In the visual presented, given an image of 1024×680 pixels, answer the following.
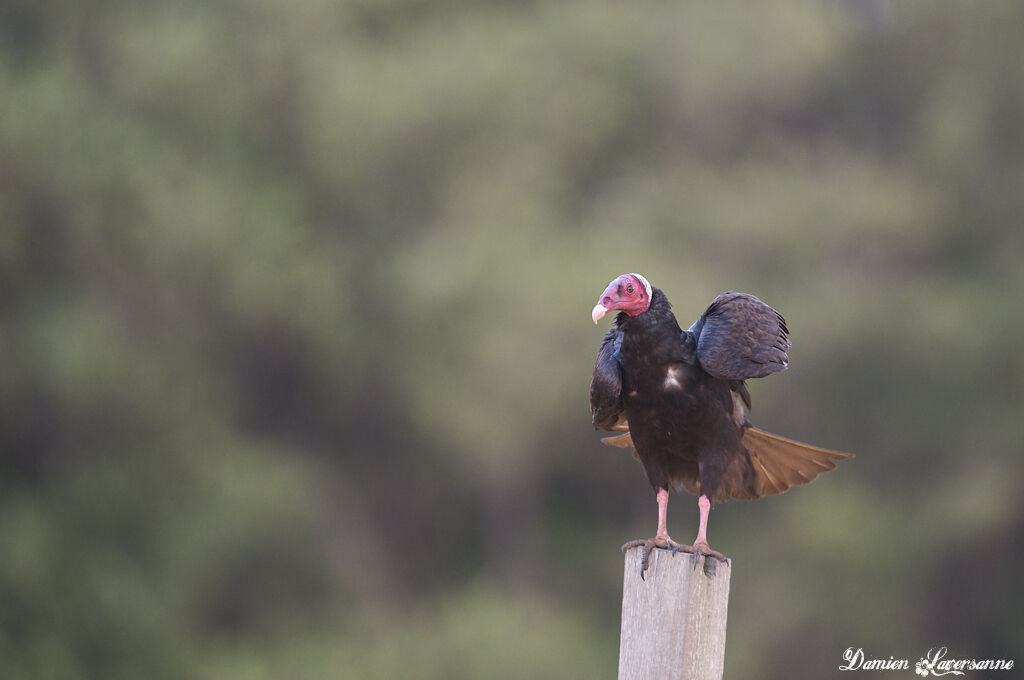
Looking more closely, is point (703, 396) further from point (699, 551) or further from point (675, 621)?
point (675, 621)

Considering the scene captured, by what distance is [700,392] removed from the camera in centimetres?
271

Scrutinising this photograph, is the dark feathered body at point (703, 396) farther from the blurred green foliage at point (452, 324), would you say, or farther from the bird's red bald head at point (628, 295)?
the blurred green foliage at point (452, 324)

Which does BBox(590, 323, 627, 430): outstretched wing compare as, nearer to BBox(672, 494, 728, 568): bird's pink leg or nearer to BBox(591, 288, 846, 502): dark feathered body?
BBox(591, 288, 846, 502): dark feathered body

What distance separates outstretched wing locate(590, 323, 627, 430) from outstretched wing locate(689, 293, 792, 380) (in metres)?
0.20

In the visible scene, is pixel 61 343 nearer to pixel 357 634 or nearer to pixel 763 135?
pixel 357 634

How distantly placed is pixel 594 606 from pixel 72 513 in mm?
3383

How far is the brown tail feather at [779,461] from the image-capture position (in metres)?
2.77

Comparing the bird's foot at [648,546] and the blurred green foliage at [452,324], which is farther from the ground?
the blurred green foliage at [452,324]

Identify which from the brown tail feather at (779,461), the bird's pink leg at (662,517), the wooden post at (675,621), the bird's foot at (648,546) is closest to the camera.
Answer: the wooden post at (675,621)

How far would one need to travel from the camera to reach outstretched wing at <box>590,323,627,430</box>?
2779 millimetres

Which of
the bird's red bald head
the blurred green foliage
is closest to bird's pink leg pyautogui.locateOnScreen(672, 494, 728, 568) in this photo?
the bird's red bald head

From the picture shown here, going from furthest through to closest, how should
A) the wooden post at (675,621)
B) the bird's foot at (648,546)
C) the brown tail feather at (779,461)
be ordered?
1. the brown tail feather at (779,461)
2. the bird's foot at (648,546)
3. the wooden post at (675,621)

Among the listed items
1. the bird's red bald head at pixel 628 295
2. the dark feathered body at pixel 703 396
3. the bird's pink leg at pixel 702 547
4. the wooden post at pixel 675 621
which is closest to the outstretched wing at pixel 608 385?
the dark feathered body at pixel 703 396

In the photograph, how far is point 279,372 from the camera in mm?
8375
